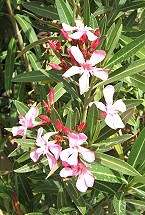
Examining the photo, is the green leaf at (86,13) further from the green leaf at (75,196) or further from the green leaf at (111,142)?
the green leaf at (75,196)

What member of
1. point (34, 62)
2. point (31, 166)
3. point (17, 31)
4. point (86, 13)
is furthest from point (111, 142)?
point (17, 31)

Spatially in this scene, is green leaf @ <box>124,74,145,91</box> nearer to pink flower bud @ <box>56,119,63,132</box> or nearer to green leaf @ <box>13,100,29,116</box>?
green leaf @ <box>13,100,29,116</box>

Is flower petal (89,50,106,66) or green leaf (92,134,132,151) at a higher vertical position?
flower petal (89,50,106,66)

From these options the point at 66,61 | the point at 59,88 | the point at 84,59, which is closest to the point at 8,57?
the point at 59,88

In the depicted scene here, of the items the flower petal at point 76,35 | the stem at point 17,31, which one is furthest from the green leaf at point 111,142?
the stem at point 17,31

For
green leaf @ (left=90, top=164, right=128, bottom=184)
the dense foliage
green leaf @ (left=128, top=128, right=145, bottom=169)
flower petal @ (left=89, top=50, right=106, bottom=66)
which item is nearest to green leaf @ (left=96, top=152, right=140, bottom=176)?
the dense foliage

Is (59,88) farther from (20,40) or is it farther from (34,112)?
(20,40)

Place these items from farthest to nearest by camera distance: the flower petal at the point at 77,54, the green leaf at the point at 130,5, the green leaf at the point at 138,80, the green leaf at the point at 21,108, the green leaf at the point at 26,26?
the green leaf at the point at 26,26
the green leaf at the point at 130,5
the green leaf at the point at 138,80
the green leaf at the point at 21,108
the flower petal at the point at 77,54
